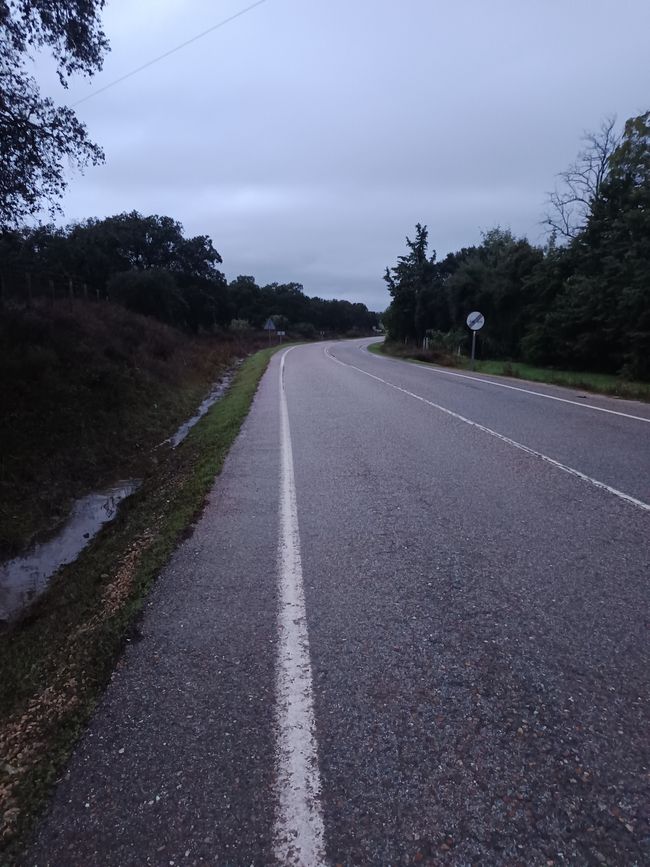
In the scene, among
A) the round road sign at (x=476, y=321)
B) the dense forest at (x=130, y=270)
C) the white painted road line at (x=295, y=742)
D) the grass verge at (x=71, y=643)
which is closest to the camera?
the white painted road line at (x=295, y=742)

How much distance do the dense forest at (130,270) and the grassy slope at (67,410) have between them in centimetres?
264

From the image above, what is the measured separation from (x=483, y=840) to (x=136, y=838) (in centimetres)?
128

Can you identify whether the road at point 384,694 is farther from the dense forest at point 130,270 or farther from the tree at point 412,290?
the tree at point 412,290

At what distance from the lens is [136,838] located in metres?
2.03

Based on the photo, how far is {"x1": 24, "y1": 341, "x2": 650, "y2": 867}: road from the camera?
2.03 m

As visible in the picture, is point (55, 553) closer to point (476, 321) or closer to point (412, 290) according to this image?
point (476, 321)

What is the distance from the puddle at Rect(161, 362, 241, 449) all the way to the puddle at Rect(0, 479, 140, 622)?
3337 millimetres

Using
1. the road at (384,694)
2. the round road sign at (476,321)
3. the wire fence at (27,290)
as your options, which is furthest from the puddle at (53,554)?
the round road sign at (476,321)

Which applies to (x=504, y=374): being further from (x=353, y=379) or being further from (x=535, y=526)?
(x=535, y=526)

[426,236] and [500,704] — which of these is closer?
[500,704]

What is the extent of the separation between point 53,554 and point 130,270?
4094cm

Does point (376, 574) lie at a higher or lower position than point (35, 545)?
higher

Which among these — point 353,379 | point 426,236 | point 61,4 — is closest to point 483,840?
point 61,4

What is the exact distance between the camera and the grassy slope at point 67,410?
8242mm
